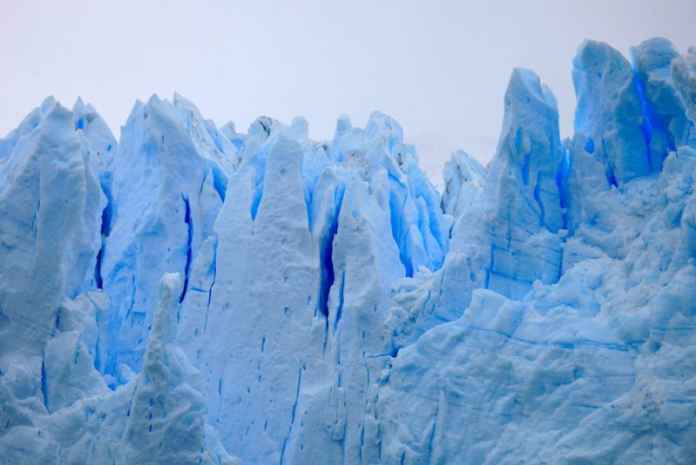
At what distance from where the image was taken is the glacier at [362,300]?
7.74 metres

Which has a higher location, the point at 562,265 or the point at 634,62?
the point at 634,62

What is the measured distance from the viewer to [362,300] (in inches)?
384

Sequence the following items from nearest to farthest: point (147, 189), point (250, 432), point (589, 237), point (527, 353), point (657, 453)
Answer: point (657, 453) → point (527, 353) → point (589, 237) → point (250, 432) → point (147, 189)

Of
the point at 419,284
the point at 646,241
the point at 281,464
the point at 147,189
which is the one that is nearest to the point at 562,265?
the point at 646,241

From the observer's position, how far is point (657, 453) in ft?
22.4

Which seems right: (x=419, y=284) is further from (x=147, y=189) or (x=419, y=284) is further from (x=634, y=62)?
(x=147, y=189)

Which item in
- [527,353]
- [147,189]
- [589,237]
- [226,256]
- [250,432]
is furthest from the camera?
[147,189]

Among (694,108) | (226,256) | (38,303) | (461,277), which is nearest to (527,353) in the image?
(461,277)

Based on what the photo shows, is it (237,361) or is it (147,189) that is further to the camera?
(147,189)

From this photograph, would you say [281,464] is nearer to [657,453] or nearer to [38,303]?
[38,303]

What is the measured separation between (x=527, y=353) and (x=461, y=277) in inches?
63.0

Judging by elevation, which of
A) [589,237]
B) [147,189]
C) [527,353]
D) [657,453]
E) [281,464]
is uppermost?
[147,189]

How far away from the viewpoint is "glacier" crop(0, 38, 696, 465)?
25.4 feet

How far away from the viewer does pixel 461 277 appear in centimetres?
945
